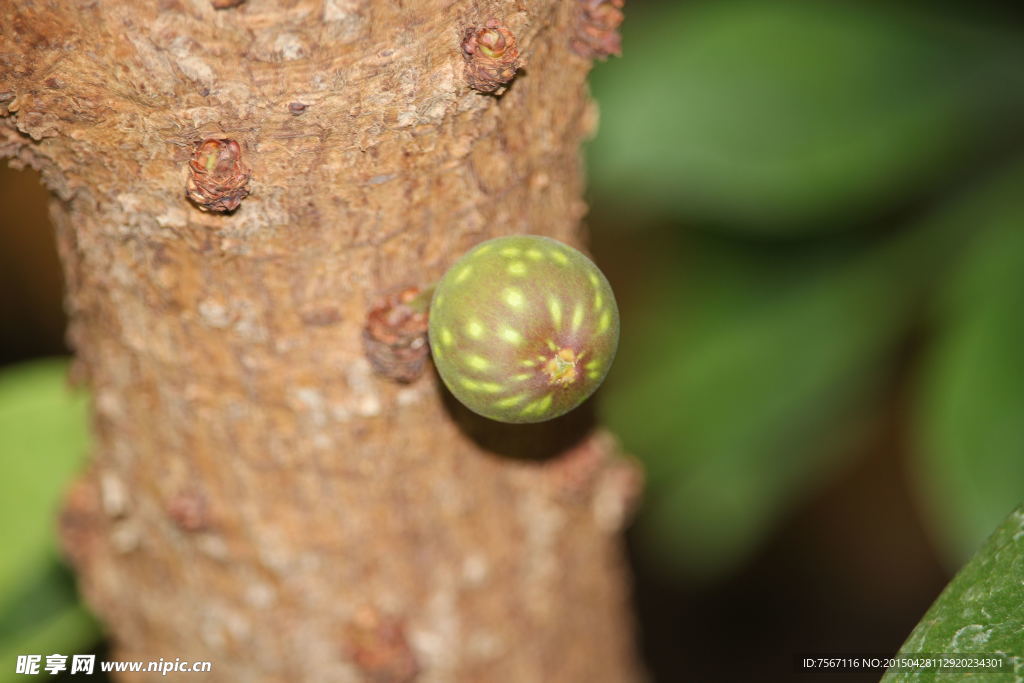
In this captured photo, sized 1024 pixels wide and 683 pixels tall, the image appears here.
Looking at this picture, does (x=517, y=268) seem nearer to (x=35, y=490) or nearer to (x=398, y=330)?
(x=398, y=330)

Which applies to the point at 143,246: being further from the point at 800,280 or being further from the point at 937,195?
the point at 937,195

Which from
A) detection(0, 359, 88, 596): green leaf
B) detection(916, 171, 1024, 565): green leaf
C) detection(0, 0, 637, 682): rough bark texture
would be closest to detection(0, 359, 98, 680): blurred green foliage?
detection(0, 359, 88, 596): green leaf

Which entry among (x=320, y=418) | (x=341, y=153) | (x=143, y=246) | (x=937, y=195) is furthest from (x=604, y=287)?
(x=937, y=195)

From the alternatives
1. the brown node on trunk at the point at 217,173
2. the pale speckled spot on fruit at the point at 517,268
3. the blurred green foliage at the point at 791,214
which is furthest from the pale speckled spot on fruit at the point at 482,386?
the blurred green foliage at the point at 791,214

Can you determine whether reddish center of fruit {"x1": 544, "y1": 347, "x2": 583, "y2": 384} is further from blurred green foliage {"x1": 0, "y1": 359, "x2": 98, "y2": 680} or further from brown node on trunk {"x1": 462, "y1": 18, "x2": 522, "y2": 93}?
blurred green foliage {"x1": 0, "y1": 359, "x2": 98, "y2": 680}

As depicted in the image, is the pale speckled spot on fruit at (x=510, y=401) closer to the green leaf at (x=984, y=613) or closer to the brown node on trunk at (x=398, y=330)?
the brown node on trunk at (x=398, y=330)

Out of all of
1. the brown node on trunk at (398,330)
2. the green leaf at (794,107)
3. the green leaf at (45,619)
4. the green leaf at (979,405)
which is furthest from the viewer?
the green leaf at (794,107)
